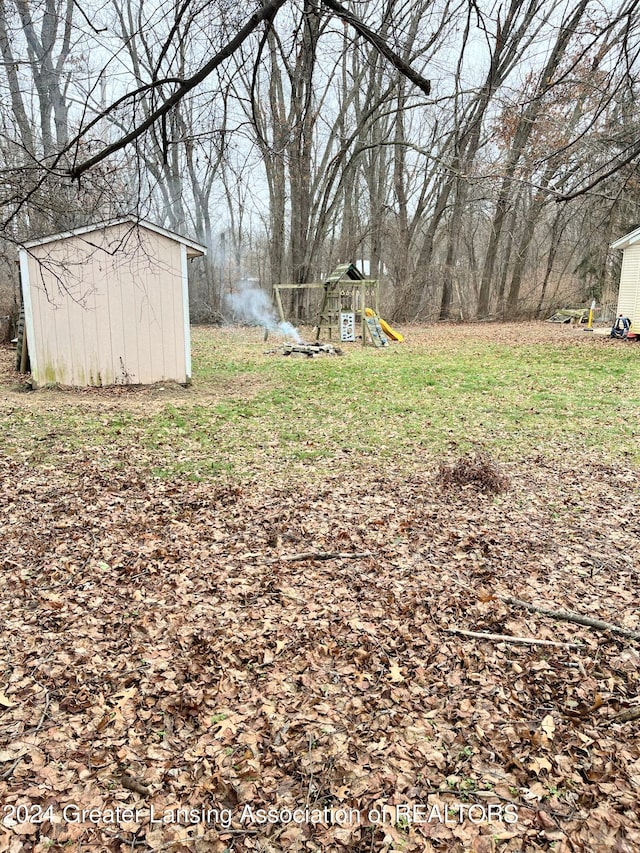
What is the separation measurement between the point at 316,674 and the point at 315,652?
16 centimetres

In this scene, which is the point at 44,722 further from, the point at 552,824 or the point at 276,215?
the point at 276,215

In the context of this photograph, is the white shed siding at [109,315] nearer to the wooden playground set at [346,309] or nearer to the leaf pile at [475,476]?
the leaf pile at [475,476]

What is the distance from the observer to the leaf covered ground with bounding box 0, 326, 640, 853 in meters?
2.01

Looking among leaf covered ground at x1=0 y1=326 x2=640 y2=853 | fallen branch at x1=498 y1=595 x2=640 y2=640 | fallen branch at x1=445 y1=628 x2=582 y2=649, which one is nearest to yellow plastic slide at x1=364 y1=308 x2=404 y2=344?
leaf covered ground at x1=0 y1=326 x2=640 y2=853

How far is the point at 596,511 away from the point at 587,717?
2411mm

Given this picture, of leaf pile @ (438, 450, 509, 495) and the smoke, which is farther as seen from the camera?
the smoke

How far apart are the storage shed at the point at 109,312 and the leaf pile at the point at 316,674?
4852mm

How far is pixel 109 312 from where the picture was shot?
29.4 ft

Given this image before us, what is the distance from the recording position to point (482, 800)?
2.04 m

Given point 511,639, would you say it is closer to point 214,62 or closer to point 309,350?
point 214,62

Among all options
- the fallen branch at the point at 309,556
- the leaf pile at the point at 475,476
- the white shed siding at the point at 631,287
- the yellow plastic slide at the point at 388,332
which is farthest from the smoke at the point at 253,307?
the fallen branch at the point at 309,556

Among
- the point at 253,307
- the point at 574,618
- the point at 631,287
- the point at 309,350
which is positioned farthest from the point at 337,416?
the point at 253,307

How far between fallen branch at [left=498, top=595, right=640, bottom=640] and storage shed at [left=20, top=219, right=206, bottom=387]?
287 inches

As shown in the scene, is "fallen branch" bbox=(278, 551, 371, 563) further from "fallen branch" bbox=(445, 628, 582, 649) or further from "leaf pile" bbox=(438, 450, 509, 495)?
"leaf pile" bbox=(438, 450, 509, 495)
